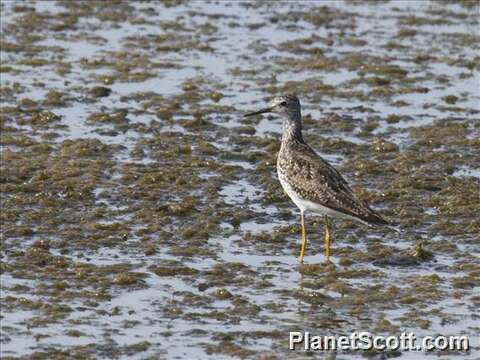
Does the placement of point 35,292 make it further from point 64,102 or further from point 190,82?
point 190,82

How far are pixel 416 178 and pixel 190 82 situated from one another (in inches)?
187

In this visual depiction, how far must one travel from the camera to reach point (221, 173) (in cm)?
1582

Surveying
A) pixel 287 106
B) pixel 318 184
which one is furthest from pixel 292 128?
pixel 318 184

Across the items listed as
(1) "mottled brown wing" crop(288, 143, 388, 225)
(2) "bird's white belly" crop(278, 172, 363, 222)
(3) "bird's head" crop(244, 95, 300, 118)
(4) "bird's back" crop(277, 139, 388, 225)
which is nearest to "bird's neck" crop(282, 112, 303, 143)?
(3) "bird's head" crop(244, 95, 300, 118)

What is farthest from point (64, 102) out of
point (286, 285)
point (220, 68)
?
point (286, 285)

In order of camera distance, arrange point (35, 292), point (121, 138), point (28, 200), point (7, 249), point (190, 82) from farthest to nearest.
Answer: point (190, 82)
point (121, 138)
point (28, 200)
point (7, 249)
point (35, 292)

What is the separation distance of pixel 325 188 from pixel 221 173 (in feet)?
8.30

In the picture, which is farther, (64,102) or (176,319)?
(64,102)

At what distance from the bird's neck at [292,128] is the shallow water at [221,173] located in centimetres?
85

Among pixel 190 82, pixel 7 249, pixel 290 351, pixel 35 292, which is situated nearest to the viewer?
pixel 290 351

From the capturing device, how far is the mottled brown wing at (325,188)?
13.2m

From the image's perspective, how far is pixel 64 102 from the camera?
18.2 metres

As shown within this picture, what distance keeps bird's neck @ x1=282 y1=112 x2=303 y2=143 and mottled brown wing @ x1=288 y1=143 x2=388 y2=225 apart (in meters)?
0.41

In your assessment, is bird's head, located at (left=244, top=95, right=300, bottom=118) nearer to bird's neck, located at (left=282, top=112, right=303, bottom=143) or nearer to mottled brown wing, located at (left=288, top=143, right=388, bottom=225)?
bird's neck, located at (left=282, top=112, right=303, bottom=143)
